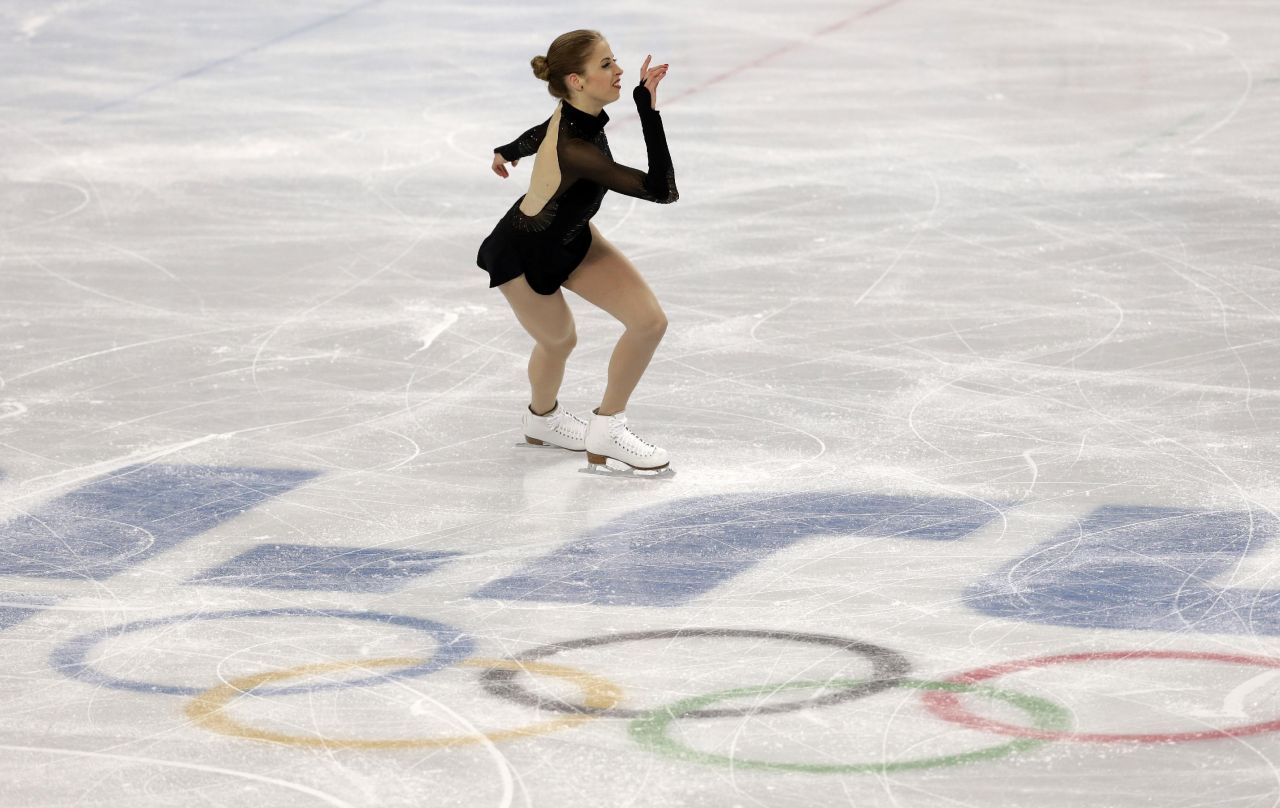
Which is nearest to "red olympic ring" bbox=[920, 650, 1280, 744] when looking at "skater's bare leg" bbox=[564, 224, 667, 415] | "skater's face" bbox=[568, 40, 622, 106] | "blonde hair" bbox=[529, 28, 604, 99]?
"skater's bare leg" bbox=[564, 224, 667, 415]

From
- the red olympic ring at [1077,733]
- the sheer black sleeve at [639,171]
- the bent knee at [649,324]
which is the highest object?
the sheer black sleeve at [639,171]

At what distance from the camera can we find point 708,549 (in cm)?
568

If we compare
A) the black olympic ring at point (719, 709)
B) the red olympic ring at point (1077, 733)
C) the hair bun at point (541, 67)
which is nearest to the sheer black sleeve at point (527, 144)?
→ the hair bun at point (541, 67)

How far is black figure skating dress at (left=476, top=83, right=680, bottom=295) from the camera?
6.07 meters

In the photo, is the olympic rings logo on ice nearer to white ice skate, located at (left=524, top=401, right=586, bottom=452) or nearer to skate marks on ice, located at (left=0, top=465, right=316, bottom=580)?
skate marks on ice, located at (left=0, top=465, right=316, bottom=580)

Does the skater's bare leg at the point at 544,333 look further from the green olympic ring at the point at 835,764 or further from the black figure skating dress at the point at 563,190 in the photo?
the green olympic ring at the point at 835,764

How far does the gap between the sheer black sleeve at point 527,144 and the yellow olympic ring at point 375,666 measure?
2208mm

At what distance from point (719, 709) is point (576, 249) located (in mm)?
2448

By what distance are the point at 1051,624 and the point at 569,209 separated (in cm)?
227

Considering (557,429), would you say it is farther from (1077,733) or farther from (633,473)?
(1077,733)

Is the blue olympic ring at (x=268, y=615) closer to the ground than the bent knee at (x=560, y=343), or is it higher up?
closer to the ground

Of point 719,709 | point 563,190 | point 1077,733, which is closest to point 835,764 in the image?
point 719,709

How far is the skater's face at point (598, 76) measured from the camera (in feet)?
20.3

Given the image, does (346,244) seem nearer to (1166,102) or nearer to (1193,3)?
(1166,102)
